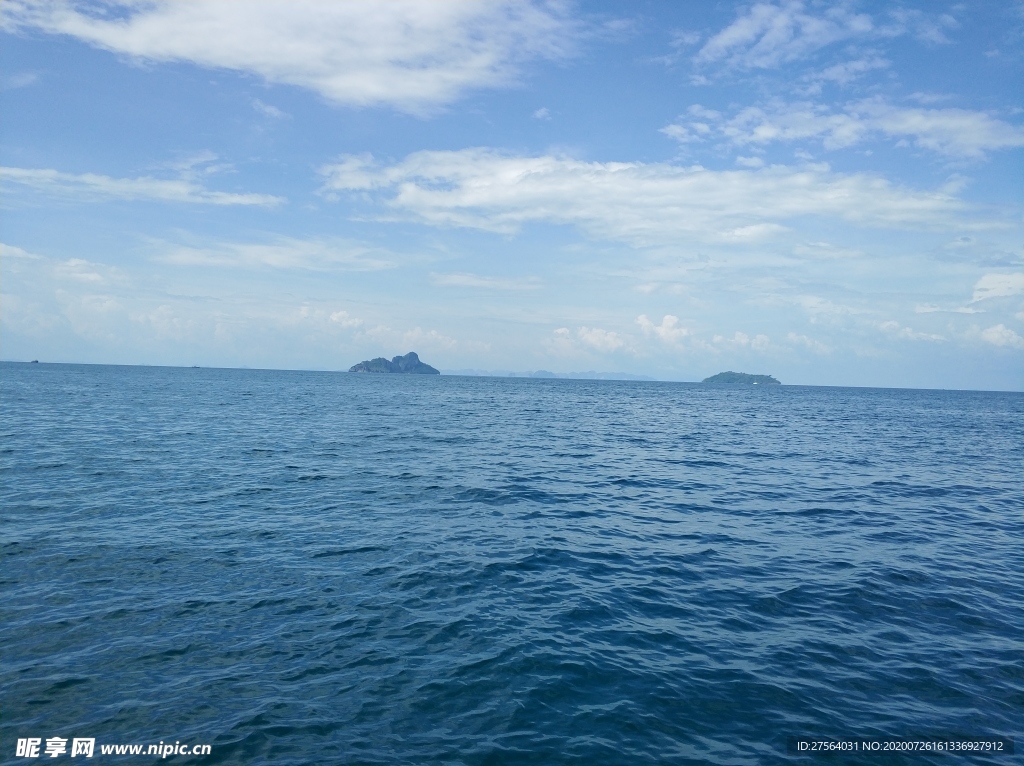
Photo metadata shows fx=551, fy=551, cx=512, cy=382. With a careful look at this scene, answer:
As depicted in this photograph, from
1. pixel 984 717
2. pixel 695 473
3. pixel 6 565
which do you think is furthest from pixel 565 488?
pixel 6 565

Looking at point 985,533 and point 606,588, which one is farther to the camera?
point 985,533

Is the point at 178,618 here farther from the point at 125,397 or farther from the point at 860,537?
the point at 125,397

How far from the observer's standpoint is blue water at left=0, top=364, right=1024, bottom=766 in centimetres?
1142

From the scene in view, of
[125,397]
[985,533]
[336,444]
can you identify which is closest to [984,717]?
[985,533]

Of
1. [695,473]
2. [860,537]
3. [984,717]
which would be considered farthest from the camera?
[695,473]

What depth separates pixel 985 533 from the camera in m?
26.9

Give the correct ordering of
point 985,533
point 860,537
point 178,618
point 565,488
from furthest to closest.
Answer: point 565,488 → point 985,533 → point 860,537 → point 178,618

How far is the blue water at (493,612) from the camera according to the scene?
11422 mm

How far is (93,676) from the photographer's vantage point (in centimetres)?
1267

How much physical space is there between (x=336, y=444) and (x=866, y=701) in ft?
142

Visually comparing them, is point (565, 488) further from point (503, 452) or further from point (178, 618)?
point (178, 618)

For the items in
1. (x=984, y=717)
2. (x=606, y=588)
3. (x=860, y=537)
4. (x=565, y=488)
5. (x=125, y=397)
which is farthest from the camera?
(x=125, y=397)

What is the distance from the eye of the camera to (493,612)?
→ 1648 cm

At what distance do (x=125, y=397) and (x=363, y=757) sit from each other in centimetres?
10278
